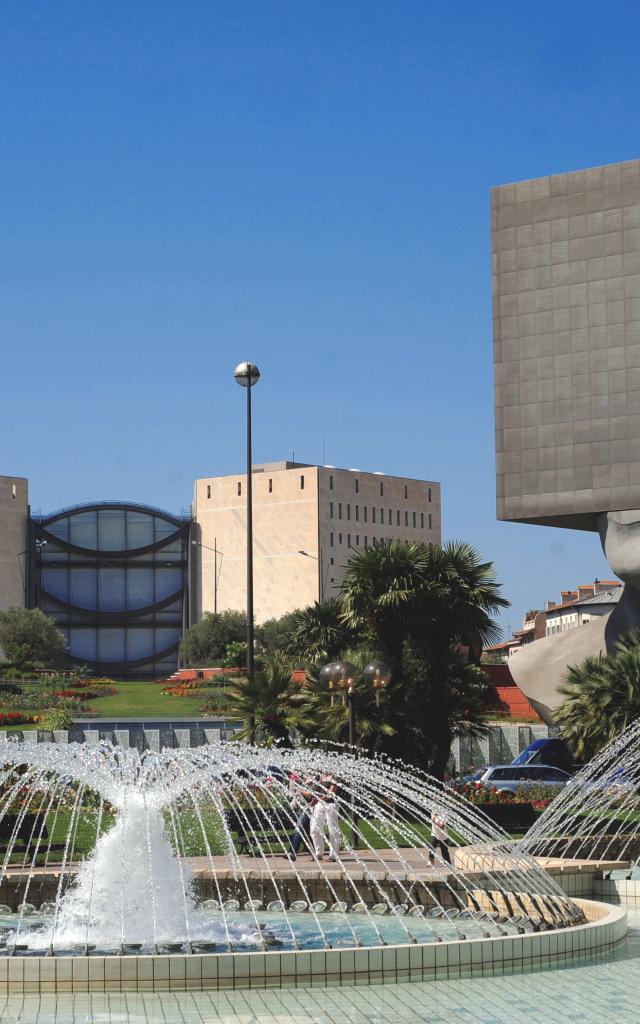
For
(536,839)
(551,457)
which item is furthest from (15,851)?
(551,457)

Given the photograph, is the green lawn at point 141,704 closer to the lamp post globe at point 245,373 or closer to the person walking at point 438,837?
the lamp post globe at point 245,373

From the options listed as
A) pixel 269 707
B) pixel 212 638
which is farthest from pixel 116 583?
pixel 269 707

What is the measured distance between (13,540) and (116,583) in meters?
11.8

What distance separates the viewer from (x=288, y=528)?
441 feet

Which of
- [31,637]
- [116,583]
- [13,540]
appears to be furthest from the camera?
[116,583]

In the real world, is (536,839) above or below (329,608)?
below

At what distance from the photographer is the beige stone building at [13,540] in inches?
5118

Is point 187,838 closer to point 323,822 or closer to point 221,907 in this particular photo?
point 323,822

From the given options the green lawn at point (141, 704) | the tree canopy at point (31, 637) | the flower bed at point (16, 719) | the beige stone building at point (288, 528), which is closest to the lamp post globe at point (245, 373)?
the flower bed at point (16, 719)

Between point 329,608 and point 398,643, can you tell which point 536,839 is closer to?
point 398,643

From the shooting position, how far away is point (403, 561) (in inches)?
Result: 1491

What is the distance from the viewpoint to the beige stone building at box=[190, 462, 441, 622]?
133 meters

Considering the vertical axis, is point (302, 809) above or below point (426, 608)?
below

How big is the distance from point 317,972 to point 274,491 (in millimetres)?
124103
